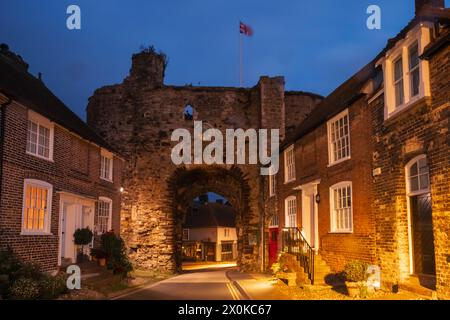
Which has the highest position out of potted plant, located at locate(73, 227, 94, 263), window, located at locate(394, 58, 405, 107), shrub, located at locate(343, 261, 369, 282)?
window, located at locate(394, 58, 405, 107)

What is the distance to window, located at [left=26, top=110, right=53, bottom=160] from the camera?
1498 centimetres

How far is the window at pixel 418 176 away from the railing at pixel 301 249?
497 cm

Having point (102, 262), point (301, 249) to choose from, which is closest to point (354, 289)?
point (301, 249)

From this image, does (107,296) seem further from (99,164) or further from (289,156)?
(289,156)

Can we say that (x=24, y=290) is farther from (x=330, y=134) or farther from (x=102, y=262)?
(x=330, y=134)

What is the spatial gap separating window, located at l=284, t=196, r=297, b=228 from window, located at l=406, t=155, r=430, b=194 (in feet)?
32.1

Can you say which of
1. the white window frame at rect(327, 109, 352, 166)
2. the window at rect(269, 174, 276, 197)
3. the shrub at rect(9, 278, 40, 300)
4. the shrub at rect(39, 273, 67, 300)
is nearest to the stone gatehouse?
the window at rect(269, 174, 276, 197)

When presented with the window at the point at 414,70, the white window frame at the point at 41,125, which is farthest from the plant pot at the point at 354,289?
the white window frame at the point at 41,125

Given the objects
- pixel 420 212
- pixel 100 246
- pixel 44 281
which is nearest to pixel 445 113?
pixel 420 212

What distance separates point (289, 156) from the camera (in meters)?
23.0

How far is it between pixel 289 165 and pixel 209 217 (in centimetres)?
3865

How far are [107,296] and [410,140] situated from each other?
31.6ft

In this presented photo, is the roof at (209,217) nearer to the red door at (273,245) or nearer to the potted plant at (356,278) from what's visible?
the red door at (273,245)

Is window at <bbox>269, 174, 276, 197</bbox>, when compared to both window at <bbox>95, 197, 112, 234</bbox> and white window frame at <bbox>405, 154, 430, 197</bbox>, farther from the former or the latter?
white window frame at <bbox>405, 154, 430, 197</bbox>
